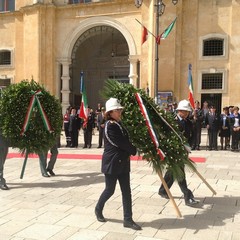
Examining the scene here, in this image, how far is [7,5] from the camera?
26.4 meters

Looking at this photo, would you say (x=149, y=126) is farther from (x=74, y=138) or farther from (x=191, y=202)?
(x=74, y=138)

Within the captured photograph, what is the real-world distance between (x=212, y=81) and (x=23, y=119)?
1521 cm

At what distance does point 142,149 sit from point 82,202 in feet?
5.68

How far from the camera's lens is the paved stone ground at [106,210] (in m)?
5.15

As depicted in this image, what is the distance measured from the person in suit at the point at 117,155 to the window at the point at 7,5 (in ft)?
77.1

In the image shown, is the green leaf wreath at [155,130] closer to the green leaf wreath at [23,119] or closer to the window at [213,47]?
the green leaf wreath at [23,119]

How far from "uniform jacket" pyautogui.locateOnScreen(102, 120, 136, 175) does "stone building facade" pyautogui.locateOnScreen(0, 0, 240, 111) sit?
40.6 feet

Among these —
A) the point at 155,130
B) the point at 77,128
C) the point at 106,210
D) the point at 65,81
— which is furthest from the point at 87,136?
the point at 65,81

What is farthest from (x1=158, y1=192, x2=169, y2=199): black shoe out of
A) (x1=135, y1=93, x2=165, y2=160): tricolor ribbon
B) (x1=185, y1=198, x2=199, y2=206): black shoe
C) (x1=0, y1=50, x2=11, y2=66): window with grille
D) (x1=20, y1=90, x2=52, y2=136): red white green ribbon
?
(x1=0, y1=50, x2=11, y2=66): window with grille

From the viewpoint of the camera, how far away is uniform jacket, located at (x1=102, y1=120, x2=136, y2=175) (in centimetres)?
530

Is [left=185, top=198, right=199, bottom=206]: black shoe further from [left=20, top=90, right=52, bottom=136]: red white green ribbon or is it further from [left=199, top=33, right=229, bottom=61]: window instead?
[left=199, top=33, right=229, bottom=61]: window

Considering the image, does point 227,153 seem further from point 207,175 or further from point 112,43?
point 112,43

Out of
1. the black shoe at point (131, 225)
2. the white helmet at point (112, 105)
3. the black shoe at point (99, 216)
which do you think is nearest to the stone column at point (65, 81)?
the black shoe at point (99, 216)

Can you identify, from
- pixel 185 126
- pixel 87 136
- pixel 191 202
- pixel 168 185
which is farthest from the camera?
pixel 87 136
